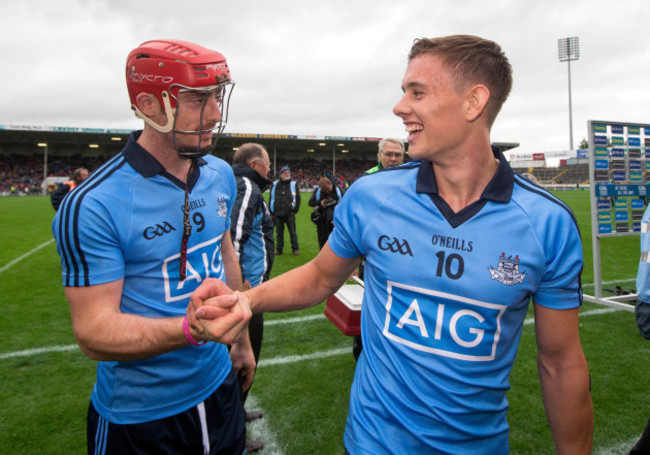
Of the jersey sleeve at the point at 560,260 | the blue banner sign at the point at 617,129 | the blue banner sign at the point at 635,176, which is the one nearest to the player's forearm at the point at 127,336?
the jersey sleeve at the point at 560,260

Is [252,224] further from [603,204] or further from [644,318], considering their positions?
[603,204]

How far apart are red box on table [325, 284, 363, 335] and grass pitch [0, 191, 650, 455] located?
0.80 metres

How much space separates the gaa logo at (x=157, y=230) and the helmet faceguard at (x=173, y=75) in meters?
0.33

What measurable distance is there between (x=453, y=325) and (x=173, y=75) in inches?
62.1

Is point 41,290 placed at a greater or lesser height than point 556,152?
lesser

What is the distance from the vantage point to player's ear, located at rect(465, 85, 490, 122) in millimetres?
1678

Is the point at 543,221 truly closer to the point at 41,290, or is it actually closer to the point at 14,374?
the point at 14,374

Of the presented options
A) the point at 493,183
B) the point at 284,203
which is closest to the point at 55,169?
the point at 284,203

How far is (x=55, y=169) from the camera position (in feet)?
161

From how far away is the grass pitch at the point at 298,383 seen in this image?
11.2 ft

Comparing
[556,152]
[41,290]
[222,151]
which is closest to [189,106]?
[41,290]

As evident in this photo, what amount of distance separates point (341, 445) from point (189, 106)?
276cm

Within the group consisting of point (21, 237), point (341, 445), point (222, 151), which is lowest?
point (341, 445)

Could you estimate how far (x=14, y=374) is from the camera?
4.45 m
